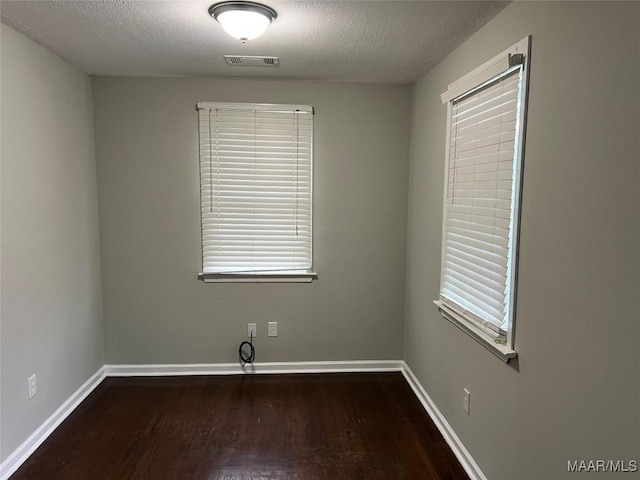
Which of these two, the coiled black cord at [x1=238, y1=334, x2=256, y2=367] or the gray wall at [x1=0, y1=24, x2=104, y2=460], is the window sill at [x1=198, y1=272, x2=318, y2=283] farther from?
the gray wall at [x1=0, y1=24, x2=104, y2=460]

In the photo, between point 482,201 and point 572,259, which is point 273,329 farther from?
point 572,259

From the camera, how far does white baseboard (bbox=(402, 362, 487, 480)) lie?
2.11 m

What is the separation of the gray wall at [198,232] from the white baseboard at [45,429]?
1.00 feet

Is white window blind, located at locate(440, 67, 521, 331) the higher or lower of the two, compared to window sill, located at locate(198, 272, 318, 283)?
higher

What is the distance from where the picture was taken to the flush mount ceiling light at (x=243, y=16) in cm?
182

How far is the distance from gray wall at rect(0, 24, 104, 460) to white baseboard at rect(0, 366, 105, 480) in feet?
0.14

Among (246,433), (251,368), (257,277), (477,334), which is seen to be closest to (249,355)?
(251,368)

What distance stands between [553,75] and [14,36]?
2.54 metres

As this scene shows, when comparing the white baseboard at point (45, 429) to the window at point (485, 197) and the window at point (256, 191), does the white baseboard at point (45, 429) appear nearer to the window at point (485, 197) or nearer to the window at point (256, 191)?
the window at point (256, 191)

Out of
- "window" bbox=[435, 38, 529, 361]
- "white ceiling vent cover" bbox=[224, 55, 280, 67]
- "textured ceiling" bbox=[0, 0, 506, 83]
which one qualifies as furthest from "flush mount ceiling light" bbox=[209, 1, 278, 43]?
"window" bbox=[435, 38, 529, 361]

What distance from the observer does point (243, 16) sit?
185 centimetres

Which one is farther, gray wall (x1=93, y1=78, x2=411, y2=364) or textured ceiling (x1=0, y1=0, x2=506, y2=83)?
gray wall (x1=93, y1=78, x2=411, y2=364)

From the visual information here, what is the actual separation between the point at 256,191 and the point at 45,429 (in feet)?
6.56

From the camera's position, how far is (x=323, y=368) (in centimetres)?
335
